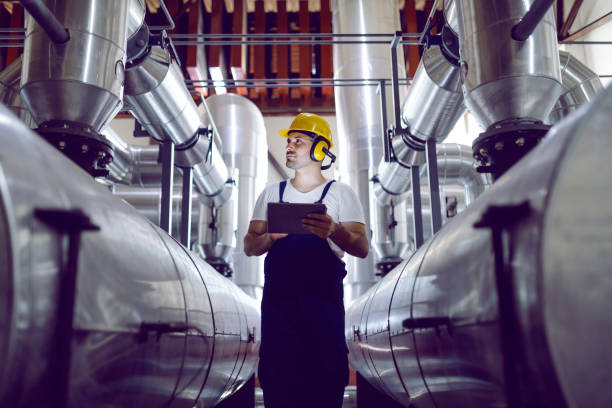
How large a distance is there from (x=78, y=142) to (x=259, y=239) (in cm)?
52

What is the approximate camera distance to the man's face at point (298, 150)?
5.15 feet

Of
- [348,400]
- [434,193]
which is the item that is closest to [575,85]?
[434,193]

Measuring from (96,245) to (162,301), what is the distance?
0.24 metres

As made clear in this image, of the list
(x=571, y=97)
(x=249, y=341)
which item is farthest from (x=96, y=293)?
(x=571, y=97)

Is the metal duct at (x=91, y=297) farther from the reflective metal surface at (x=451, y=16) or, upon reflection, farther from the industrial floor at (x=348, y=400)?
the industrial floor at (x=348, y=400)

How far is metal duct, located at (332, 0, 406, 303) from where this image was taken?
4047mm

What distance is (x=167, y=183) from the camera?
2615 millimetres

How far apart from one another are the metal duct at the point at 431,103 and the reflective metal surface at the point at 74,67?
1273 millimetres

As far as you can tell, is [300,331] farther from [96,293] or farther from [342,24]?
[342,24]

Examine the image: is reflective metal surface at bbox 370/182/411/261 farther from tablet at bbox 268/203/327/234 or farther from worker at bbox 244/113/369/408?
tablet at bbox 268/203/327/234

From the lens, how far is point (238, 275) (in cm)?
441

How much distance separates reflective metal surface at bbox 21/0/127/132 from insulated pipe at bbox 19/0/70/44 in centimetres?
3

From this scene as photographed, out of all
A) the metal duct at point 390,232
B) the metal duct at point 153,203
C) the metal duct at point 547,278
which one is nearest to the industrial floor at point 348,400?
the metal duct at point 390,232

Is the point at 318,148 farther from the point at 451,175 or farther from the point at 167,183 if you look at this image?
the point at 451,175
